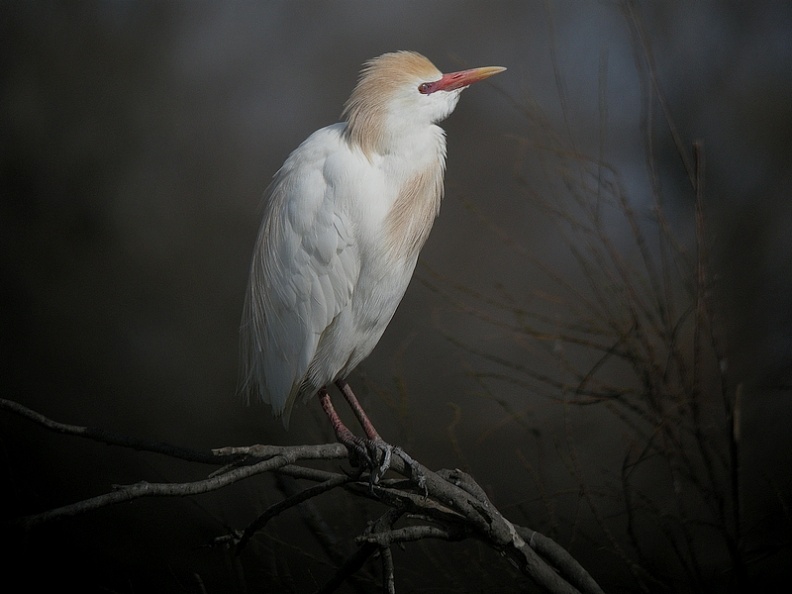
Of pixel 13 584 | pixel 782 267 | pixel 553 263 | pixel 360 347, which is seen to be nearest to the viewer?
pixel 360 347

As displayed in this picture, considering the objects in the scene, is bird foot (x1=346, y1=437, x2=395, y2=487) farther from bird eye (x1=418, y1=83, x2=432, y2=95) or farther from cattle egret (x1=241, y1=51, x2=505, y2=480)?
bird eye (x1=418, y1=83, x2=432, y2=95)

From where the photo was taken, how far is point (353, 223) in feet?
3.62

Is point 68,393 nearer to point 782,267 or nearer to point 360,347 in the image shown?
point 360,347

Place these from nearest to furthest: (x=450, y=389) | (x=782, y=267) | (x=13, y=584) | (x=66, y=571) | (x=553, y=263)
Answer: (x=13, y=584) < (x=66, y=571) < (x=782, y=267) < (x=553, y=263) < (x=450, y=389)

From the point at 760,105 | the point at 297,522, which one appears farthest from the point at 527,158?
the point at 297,522

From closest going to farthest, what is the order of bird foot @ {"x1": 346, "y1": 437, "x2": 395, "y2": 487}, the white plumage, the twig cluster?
the twig cluster
bird foot @ {"x1": 346, "y1": 437, "x2": 395, "y2": 487}
the white plumage

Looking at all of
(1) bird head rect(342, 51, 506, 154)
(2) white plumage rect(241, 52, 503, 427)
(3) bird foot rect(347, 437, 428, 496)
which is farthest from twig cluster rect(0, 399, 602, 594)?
(1) bird head rect(342, 51, 506, 154)

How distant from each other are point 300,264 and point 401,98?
0.29m

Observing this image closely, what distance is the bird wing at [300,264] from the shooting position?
3.66ft

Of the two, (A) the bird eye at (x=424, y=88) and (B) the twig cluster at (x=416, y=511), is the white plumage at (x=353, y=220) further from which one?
(B) the twig cluster at (x=416, y=511)

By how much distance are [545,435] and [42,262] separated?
5.74ft

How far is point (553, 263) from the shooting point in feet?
7.31

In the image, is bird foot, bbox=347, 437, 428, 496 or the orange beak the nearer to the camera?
bird foot, bbox=347, 437, 428, 496

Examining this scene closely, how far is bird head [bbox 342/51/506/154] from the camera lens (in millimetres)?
1088
